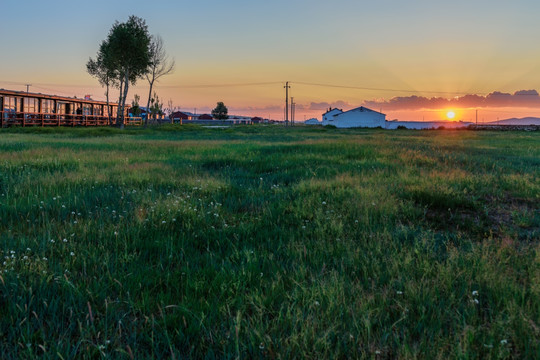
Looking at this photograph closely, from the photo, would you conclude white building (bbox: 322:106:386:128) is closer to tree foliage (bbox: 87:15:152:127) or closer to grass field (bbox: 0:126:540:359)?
tree foliage (bbox: 87:15:152:127)

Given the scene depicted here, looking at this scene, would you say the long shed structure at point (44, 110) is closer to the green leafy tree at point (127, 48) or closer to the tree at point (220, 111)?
the green leafy tree at point (127, 48)

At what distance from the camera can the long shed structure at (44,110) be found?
35344mm

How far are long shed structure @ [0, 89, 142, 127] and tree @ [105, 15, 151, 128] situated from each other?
750cm

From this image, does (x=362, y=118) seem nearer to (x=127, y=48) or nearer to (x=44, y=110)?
(x=127, y=48)

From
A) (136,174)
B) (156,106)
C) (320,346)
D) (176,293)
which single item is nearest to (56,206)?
(136,174)

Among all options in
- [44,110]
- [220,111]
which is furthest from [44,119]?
[220,111]

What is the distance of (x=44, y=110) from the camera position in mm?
41156

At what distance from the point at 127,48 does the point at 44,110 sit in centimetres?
1308

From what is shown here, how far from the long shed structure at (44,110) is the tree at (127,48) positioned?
750 cm

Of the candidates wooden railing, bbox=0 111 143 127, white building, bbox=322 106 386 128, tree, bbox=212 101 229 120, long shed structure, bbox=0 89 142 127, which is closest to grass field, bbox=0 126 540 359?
wooden railing, bbox=0 111 143 127

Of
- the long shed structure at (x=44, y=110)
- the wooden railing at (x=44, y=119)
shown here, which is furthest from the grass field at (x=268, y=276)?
the long shed structure at (x=44, y=110)

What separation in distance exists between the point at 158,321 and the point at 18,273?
1.50 m

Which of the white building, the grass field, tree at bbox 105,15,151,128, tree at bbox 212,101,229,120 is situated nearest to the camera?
the grass field

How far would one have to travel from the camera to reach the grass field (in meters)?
2.07
